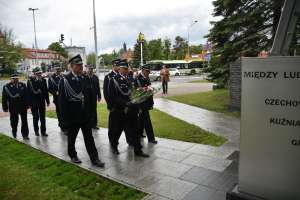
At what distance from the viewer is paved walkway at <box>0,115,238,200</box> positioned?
454 centimetres

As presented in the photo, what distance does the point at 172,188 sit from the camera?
4.62 meters

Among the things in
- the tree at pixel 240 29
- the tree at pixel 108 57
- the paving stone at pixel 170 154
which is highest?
the tree at pixel 108 57

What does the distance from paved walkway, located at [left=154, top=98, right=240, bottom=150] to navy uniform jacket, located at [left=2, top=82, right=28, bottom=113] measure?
5.31 meters

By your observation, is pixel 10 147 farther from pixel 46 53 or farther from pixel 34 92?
pixel 46 53

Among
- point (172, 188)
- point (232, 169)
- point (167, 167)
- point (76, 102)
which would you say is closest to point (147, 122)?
point (167, 167)

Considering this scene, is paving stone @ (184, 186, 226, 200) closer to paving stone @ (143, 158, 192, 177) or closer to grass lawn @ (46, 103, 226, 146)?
paving stone @ (143, 158, 192, 177)

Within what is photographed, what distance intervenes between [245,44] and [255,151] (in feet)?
30.5

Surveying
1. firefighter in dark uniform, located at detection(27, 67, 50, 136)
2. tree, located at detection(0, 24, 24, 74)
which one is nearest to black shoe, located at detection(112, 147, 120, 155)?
firefighter in dark uniform, located at detection(27, 67, 50, 136)

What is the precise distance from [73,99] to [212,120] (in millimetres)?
5870

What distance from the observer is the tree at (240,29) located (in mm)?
11320

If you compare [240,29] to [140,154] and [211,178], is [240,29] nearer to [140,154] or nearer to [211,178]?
[140,154]

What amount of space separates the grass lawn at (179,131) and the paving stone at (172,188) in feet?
8.20

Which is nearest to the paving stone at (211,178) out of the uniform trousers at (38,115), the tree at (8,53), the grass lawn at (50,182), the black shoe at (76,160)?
the grass lawn at (50,182)

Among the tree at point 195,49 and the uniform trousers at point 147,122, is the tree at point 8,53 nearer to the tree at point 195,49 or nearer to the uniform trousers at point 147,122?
the tree at point 195,49
